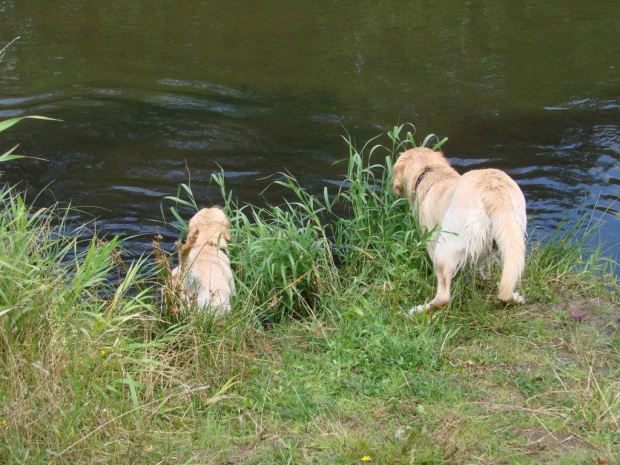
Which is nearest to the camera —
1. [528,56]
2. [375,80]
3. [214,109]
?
[214,109]

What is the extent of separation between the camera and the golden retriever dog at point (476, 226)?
4.39 metres

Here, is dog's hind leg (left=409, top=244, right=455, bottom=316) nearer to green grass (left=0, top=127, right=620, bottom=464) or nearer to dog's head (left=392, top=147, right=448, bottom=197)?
green grass (left=0, top=127, right=620, bottom=464)

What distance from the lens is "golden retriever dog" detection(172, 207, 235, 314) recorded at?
437 cm

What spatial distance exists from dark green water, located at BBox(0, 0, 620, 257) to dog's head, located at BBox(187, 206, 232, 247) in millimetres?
956

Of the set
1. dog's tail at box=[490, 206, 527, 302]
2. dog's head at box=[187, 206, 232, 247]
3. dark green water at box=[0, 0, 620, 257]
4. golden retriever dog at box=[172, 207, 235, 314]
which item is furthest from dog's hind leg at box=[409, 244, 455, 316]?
dark green water at box=[0, 0, 620, 257]

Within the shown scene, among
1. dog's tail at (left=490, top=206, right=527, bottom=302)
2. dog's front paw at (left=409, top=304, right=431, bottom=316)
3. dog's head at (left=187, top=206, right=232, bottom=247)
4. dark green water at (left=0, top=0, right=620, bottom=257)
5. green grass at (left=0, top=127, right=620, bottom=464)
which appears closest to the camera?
green grass at (left=0, top=127, right=620, bottom=464)

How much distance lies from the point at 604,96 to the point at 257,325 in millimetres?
6729

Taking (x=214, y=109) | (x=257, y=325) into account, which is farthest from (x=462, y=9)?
(x=257, y=325)

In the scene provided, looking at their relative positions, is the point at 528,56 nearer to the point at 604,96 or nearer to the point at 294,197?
the point at 604,96

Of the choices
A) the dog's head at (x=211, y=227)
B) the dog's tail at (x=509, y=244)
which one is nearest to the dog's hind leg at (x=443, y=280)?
the dog's tail at (x=509, y=244)

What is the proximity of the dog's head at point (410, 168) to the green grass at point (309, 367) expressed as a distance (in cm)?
60

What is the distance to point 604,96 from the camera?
946 centimetres

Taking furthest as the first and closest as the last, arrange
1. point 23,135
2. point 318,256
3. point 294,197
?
point 23,135 < point 294,197 < point 318,256

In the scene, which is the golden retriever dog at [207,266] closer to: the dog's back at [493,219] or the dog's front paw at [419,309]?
the dog's front paw at [419,309]
